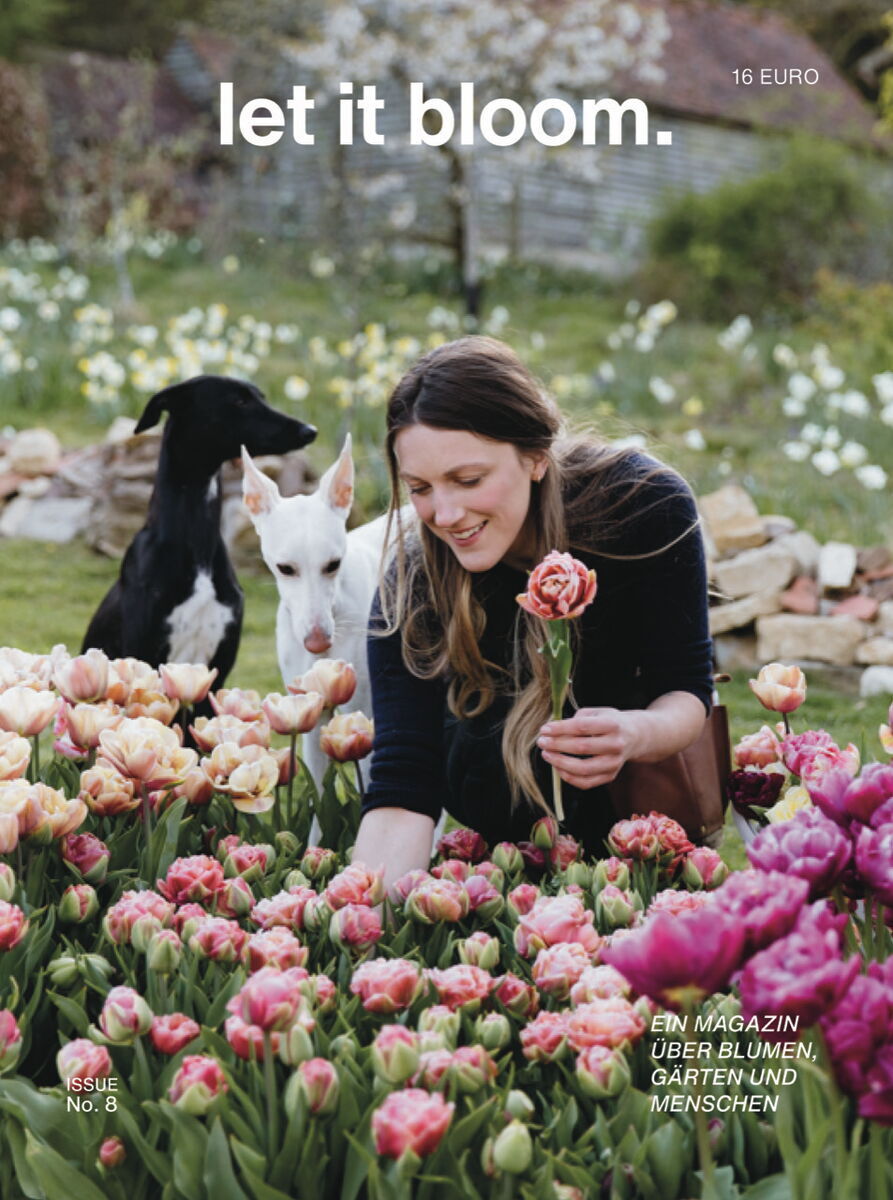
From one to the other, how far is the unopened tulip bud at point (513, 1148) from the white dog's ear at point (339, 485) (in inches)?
85.2

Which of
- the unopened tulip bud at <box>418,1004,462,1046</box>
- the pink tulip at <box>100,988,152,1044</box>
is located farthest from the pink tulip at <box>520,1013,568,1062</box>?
the pink tulip at <box>100,988,152,1044</box>

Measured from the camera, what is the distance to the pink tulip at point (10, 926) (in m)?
1.85

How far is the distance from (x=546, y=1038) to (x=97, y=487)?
6889 mm

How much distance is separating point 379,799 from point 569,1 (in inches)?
651

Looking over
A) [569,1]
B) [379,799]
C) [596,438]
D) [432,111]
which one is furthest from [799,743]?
[569,1]

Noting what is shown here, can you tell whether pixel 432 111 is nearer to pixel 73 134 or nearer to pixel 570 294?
pixel 570 294

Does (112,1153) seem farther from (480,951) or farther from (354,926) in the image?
(480,951)

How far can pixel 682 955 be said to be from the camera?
3.77 ft

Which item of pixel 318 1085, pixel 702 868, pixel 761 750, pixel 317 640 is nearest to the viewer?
pixel 318 1085

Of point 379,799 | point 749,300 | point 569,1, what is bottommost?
point 379,799

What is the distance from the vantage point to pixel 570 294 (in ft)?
63.0

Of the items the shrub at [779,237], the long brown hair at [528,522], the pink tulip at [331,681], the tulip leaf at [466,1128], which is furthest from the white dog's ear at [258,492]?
the shrub at [779,237]

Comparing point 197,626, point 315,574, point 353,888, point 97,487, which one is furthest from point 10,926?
point 97,487

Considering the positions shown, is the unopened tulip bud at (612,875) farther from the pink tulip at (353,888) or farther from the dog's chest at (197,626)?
the dog's chest at (197,626)
